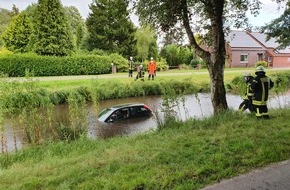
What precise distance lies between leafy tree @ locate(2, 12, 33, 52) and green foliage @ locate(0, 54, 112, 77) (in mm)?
4800

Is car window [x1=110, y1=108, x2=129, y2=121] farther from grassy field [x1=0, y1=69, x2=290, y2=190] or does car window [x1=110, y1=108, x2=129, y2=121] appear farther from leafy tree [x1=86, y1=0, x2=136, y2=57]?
leafy tree [x1=86, y1=0, x2=136, y2=57]

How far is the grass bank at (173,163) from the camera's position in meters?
4.28

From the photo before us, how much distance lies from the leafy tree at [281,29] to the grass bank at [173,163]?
13802mm

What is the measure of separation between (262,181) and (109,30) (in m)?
42.3

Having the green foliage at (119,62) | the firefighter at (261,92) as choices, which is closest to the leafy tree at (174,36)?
the firefighter at (261,92)

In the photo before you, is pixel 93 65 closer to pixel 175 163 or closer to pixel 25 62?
pixel 25 62

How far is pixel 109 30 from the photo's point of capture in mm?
44250

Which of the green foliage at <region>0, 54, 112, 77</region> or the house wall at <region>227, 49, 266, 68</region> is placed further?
the house wall at <region>227, 49, 266, 68</region>

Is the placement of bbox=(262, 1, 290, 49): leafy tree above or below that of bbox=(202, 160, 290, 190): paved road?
above

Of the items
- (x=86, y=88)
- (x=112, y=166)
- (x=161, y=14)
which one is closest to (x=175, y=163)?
(x=112, y=166)

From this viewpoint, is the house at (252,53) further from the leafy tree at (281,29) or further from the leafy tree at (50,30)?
the leafy tree at (50,30)

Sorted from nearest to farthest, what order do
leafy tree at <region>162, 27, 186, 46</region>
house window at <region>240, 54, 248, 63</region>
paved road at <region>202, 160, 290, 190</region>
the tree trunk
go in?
paved road at <region>202, 160, 290, 190</region>
the tree trunk
leafy tree at <region>162, 27, 186, 46</region>
house window at <region>240, 54, 248, 63</region>

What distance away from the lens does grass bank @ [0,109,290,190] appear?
4281 mm

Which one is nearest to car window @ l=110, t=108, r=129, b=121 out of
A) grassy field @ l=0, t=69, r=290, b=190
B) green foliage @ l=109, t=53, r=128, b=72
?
grassy field @ l=0, t=69, r=290, b=190
